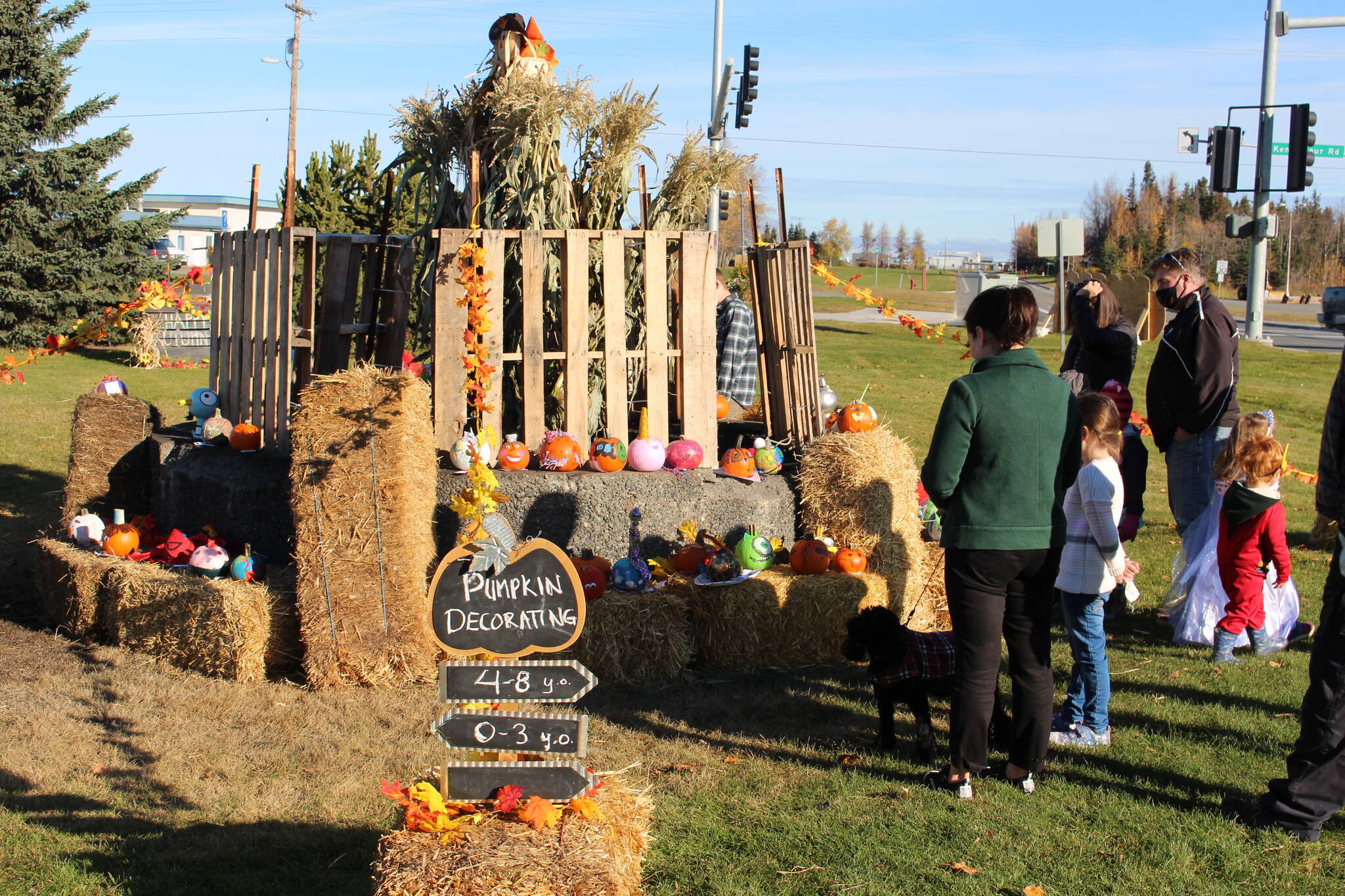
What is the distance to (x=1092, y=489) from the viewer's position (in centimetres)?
441

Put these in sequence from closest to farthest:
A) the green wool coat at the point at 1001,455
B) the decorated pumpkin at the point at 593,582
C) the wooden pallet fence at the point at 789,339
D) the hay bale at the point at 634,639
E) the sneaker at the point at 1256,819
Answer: the sneaker at the point at 1256,819 → the green wool coat at the point at 1001,455 → the hay bale at the point at 634,639 → the decorated pumpkin at the point at 593,582 → the wooden pallet fence at the point at 789,339

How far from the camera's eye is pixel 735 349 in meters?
7.71

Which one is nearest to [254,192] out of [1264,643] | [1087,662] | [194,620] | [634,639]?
[194,620]

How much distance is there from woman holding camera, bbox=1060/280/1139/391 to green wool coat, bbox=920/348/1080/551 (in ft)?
9.05

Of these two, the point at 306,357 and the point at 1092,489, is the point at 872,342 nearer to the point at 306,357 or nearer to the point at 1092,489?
the point at 306,357

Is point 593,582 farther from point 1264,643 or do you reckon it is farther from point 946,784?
point 1264,643

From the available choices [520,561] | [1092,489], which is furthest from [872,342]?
[520,561]

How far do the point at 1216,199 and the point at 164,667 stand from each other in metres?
71.7

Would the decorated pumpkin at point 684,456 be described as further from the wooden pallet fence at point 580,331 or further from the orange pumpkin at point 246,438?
the orange pumpkin at point 246,438

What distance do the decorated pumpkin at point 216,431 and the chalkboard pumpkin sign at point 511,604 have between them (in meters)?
4.23

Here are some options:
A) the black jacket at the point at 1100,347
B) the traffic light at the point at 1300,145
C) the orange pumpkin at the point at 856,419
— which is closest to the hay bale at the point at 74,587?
the orange pumpkin at the point at 856,419

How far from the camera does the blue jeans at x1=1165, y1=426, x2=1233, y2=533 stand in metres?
5.73

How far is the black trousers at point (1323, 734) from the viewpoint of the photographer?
3518 millimetres

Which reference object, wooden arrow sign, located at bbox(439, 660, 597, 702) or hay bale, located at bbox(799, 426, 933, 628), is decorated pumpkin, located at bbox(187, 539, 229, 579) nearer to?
wooden arrow sign, located at bbox(439, 660, 597, 702)
